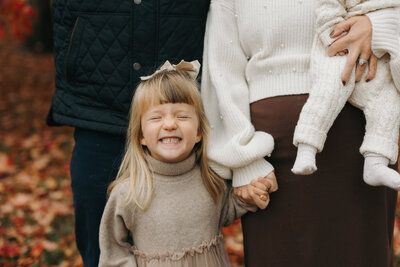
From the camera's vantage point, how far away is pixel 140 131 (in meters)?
1.98

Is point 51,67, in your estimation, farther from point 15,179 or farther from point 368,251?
point 368,251

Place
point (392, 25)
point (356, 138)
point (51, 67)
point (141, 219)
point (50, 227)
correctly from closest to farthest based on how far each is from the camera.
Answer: point (392, 25) < point (356, 138) < point (141, 219) < point (50, 227) < point (51, 67)

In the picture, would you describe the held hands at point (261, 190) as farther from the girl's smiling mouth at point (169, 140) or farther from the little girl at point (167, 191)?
the girl's smiling mouth at point (169, 140)

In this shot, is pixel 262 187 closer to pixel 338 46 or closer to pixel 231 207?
pixel 231 207

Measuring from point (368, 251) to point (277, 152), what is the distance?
0.54 meters

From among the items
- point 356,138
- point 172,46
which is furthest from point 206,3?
point 356,138

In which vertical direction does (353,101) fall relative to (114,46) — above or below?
below

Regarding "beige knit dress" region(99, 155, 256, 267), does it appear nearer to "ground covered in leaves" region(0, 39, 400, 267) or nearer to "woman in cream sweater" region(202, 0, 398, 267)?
"woman in cream sweater" region(202, 0, 398, 267)

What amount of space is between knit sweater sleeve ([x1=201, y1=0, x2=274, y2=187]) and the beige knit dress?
0.15 metres

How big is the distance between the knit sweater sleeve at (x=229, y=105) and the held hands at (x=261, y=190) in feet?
0.08

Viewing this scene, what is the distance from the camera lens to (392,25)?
1.61 metres

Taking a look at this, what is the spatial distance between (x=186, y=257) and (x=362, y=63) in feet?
3.44

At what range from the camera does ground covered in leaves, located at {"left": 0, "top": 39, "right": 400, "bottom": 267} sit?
3.58 m

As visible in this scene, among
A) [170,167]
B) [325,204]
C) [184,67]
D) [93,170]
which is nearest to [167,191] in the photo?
[170,167]
